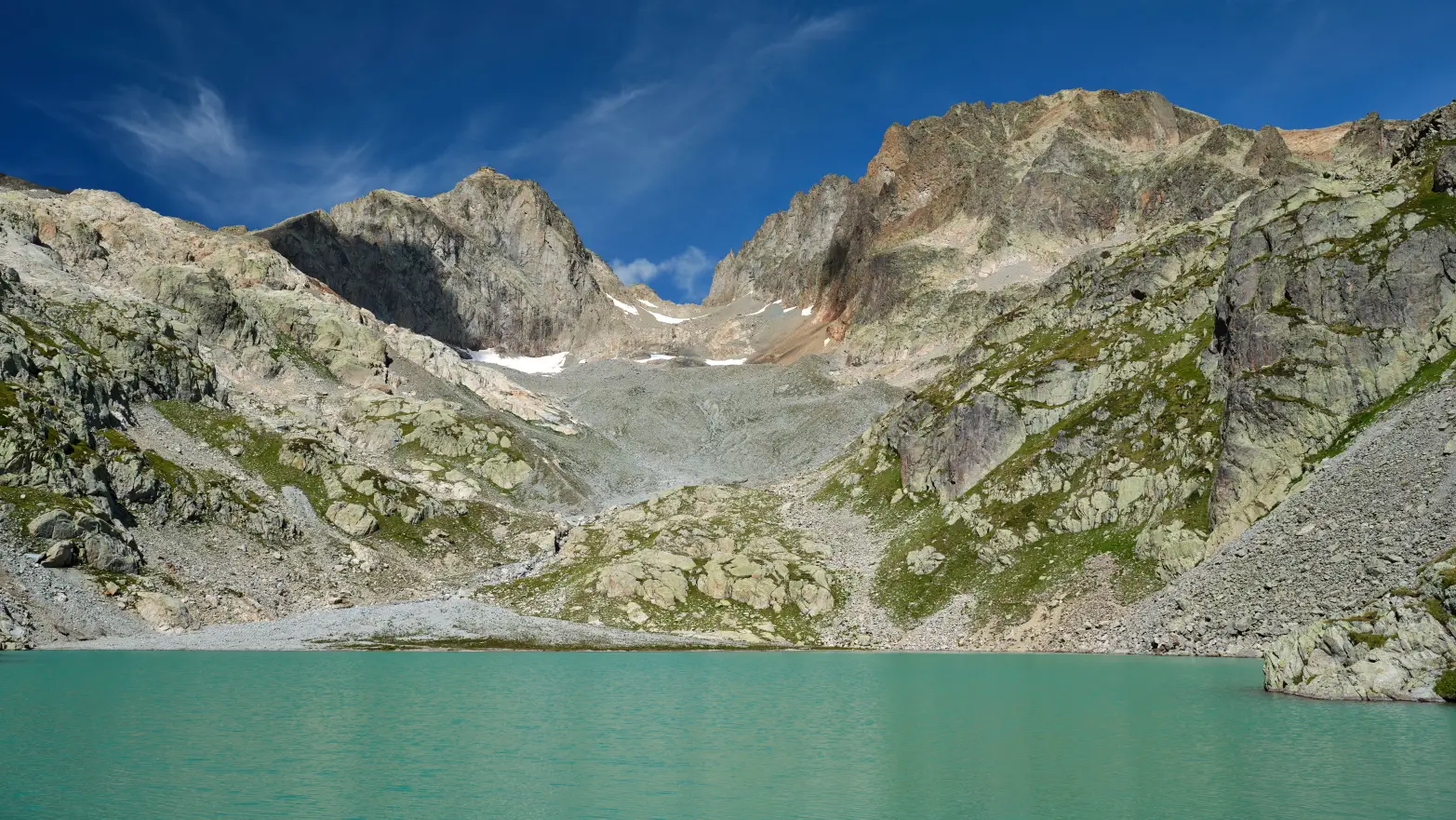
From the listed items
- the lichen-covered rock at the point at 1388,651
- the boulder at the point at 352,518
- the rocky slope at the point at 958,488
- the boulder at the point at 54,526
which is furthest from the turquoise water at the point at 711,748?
the boulder at the point at 352,518

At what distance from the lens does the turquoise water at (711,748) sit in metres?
22.8

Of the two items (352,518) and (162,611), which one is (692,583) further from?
(162,611)

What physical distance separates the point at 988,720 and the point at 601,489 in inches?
5663

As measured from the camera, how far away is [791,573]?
4114 inches

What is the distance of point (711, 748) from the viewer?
31859 millimetres

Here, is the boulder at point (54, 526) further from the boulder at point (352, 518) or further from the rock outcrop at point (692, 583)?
the rock outcrop at point (692, 583)

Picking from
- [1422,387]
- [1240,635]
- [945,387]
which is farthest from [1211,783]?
[945,387]

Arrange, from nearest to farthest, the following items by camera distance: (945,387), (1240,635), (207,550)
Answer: (1240,635), (207,550), (945,387)

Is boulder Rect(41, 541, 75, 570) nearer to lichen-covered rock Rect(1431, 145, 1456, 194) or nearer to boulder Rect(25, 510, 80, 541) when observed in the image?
boulder Rect(25, 510, 80, 541)

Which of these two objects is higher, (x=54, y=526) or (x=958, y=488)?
(x=958, y=488)

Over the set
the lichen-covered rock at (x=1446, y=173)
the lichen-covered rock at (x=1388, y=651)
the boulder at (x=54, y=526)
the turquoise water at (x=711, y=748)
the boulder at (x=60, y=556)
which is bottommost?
the turquoise water at (x=711, y=748)

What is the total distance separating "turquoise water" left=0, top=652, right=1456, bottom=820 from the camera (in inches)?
897

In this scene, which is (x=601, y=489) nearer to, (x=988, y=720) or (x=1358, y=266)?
(x=1358, y=266)

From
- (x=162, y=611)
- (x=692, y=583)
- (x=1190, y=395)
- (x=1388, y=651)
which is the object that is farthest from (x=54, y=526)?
(x=1190, y=395)
